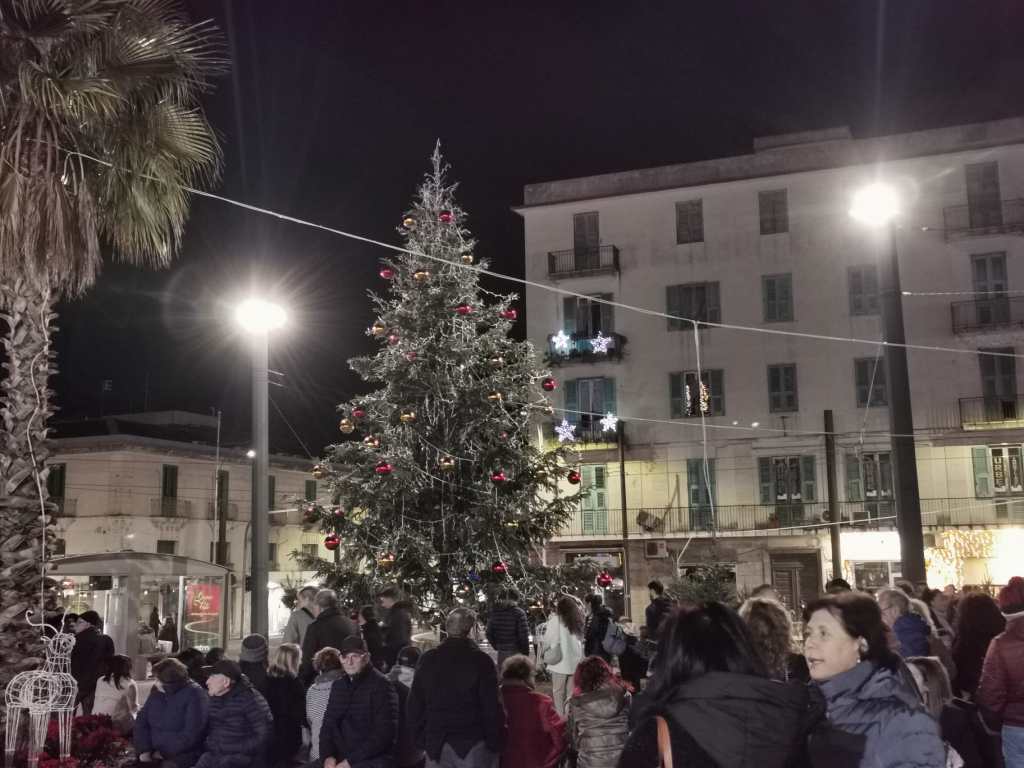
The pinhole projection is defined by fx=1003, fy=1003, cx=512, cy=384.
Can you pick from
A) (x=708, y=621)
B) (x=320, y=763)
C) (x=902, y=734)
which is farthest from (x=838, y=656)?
(x=320, y=763)

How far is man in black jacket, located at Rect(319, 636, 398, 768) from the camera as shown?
25.5ft

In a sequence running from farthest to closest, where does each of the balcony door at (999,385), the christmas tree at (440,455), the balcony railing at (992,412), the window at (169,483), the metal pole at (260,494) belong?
the window at (169,483) < the balcony door at (999,385) < the balcony railing at (992,412) < the christmas tree at (440,455) < the metal pole at (260,494)

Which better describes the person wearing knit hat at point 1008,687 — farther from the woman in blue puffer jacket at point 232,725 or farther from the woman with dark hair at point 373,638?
the woman with dark hair at point 373,638

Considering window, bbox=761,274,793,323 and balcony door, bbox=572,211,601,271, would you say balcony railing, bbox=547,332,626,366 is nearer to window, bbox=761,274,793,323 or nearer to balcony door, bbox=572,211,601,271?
balcony door, bbox=572,211,601,271

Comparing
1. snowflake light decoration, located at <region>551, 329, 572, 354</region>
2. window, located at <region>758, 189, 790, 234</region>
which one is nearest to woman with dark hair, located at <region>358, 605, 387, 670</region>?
snowflake light decoration, located at <region>551, 329, 572, 354</region>

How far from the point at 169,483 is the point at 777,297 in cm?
2801

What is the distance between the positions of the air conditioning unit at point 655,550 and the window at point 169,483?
868 inches

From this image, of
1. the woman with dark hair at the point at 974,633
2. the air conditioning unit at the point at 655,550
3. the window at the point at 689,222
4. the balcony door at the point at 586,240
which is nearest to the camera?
the woman with dark hair at the point at 974,633

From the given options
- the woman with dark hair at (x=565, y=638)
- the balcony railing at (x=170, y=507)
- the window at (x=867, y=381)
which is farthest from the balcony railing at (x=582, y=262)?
the woman with dark hair at (x=565, y=638)

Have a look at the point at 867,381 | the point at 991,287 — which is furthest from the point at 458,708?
the point at 991,287

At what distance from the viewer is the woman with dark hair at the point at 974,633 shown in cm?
859

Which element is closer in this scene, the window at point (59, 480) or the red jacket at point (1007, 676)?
the red jacket at point (1007, 676)

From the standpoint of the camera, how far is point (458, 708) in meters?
7.51

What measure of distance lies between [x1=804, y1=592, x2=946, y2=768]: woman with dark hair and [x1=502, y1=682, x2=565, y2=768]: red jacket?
4026 mm
